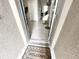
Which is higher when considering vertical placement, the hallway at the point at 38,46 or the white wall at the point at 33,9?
the white wall at the point at 33,9

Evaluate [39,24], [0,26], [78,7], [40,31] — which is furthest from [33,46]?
[78,7]

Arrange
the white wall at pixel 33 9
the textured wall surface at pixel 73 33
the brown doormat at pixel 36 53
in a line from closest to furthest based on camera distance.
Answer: the textured wall surface at pixel 73 33, the brown doormat at pixel 36 53, the white wall at pixel 33 9

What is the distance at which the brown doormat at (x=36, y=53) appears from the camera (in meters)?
1.76

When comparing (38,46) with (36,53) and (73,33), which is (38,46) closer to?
(36,53)

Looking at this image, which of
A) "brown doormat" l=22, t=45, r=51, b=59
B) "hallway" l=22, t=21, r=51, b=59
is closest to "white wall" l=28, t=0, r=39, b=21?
"hallway" l=22, t=21, r=51, b=59

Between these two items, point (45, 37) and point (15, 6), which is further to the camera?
point (45, 37)

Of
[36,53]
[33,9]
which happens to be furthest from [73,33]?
[33,9]

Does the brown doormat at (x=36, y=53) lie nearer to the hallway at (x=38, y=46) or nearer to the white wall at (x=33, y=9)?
the hallway at (x=38, y=46)

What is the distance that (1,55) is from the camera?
3.23ft

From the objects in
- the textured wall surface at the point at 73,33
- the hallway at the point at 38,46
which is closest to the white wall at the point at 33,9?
the hallway at the point at 38,46

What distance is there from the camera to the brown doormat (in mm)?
1762

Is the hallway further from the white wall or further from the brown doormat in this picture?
the white wall

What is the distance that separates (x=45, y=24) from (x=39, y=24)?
0.20 m

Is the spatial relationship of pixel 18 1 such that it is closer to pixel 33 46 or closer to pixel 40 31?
pixel 33 46
